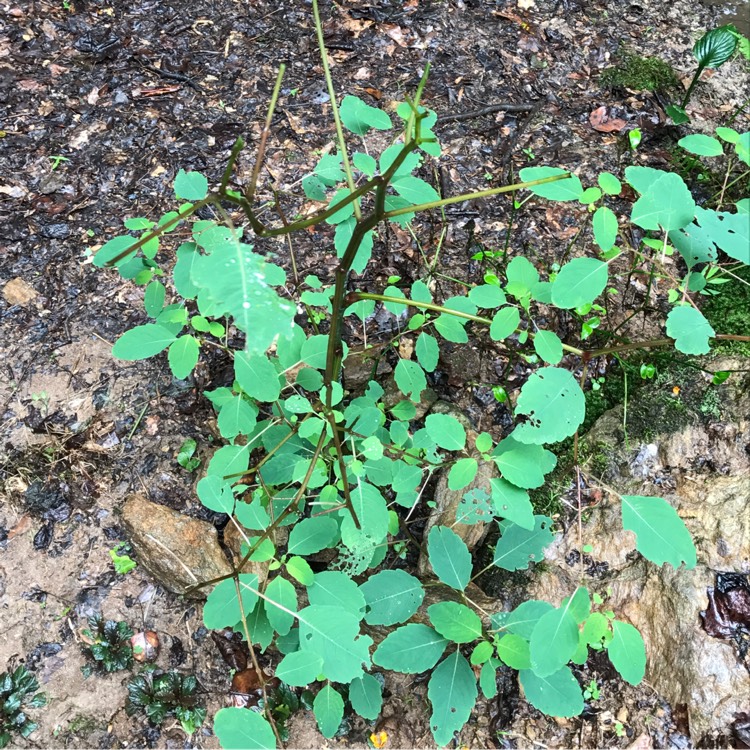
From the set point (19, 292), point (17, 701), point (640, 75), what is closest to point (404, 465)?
point (17, 701)

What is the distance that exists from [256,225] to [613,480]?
188cm

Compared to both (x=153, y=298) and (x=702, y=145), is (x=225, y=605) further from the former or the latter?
(x=702, y=145)

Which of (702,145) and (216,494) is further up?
(702,145)

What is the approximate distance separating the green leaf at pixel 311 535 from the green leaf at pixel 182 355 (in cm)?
59

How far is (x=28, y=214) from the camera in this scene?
10.1 feet

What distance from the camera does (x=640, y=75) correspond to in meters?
3.62

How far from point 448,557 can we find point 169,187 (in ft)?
8.54

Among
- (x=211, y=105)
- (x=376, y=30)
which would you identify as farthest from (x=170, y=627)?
(x=376, y=30)

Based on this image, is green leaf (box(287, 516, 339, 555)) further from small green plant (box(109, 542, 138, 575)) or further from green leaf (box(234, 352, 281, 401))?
small green plant (box(109, 542, 138, 575))

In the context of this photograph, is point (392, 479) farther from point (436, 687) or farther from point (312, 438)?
point (436, 687)

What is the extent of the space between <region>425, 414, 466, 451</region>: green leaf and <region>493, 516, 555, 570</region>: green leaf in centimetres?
42

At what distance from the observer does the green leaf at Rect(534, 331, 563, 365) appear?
1567 mm

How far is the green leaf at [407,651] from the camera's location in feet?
5.33

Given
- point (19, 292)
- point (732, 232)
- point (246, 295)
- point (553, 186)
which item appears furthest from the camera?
point (19, 292)
